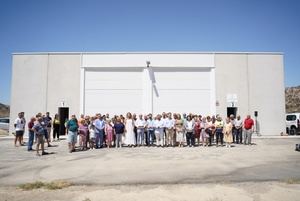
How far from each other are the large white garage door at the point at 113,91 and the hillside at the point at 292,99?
48.1 metres

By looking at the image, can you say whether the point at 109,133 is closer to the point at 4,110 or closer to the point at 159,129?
the point at 159,129

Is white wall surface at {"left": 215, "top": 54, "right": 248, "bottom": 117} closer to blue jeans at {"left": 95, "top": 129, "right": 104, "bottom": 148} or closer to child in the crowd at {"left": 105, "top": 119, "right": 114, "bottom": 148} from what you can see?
child in the crowd at {"left": 105, "top": 119, "right": 114, "bottom": 148}

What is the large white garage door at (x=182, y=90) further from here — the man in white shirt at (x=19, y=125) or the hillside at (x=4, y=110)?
the hillside at (x=4, y=110)

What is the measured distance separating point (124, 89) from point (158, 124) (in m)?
7.78

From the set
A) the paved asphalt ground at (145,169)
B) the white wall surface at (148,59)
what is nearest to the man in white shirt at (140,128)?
the paved asphalt ground at (145,169)

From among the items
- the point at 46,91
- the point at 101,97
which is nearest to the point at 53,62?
the point at 46,91

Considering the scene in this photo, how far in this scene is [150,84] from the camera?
22281mm

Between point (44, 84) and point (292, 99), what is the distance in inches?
2554

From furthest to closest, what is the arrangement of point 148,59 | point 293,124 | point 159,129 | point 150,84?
point 293,124
point 148,59
point 150,84
point 159,129

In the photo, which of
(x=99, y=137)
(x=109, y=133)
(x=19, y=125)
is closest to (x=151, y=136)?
(x=109, y=133)

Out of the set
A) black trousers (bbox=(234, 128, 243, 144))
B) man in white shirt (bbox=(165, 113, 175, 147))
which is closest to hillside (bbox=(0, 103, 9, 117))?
man in white shirt (bbox=(165, 113, 175, 147))

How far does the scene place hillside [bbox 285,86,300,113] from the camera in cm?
6247

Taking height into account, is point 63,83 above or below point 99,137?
above

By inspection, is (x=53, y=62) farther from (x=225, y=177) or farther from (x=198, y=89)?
(x=225, y=177)
